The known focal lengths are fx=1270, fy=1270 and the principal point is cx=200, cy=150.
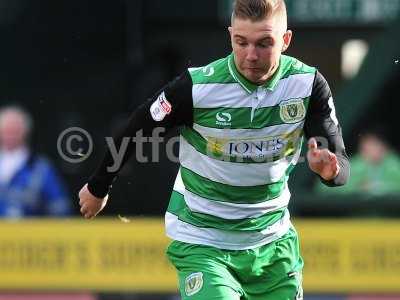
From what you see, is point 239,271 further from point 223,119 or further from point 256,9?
point 256,9

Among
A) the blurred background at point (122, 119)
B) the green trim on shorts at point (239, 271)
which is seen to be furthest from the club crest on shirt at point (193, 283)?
the blurred background at point (122, 119)

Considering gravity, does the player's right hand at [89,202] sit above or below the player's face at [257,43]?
below

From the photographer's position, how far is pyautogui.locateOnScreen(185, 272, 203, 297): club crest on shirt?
5848mm

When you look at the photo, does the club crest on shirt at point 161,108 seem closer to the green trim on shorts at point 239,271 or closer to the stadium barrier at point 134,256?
the green trim on shorts at point 239,271

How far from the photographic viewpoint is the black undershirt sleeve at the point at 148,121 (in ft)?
19.2

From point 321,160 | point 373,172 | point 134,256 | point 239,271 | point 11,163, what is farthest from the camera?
point 11,163

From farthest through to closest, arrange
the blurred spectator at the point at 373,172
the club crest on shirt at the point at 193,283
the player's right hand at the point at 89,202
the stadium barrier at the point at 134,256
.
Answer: the blurred spectator at the point at 373,172 < the stadium barrier at the point at 134,256 < the player's right hand at the point at 89,202 < the club crest on shirt at the point at 193,283

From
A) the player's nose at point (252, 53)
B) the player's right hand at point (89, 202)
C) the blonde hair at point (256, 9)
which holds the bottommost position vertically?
the player's right hand at point (89, 202)

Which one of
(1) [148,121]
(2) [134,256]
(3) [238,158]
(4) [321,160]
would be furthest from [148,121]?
(2) [134,256]

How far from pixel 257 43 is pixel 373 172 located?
481 centimetres

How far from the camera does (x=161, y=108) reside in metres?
A: 5.86

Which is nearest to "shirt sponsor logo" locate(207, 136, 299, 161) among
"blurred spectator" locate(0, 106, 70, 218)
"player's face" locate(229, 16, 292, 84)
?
"player's face" locate(229, 16, 292, 84)

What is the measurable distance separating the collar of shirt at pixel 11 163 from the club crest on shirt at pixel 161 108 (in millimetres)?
4737

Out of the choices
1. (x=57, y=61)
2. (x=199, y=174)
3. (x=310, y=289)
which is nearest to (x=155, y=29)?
(x=57, y=61)
